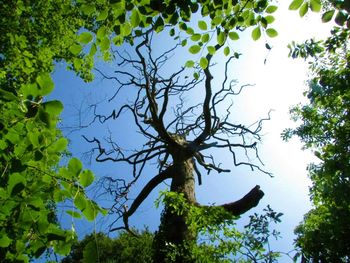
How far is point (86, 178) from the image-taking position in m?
1.42

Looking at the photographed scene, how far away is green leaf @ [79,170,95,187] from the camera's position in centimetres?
141

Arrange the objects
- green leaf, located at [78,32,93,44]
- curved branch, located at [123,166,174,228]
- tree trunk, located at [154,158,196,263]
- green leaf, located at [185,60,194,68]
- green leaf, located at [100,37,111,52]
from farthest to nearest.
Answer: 1. curved branch, located at [123,166,174,228]
2. tree trunk, located at [154,158,196,263]
3. green leaf, located at [185,60,194,68]
4. green leaf, located at [100,37,111,52]
5. green leaf, located at [78,32,93,44]

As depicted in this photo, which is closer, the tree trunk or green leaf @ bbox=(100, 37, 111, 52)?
green leaf @ bbox=(100, 37, 111, 52)

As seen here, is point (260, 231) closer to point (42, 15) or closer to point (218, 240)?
point (218, 240)

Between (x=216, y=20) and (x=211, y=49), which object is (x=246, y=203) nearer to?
(x=211, y=49)

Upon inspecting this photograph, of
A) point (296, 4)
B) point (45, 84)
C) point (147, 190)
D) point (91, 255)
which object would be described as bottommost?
point (91, 255)

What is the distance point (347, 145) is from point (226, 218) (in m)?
1.99

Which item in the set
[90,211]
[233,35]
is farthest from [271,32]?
[90,211]

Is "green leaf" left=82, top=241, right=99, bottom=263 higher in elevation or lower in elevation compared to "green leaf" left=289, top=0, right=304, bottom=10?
lower

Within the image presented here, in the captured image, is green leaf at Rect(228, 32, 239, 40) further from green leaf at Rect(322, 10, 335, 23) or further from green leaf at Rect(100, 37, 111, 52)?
green leaf at Rect(100, 37, 111, 52)

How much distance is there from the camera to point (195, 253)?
→ 370 centimetres

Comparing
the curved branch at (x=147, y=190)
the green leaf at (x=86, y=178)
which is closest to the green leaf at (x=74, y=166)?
the green leaf at (x=86, y=178)

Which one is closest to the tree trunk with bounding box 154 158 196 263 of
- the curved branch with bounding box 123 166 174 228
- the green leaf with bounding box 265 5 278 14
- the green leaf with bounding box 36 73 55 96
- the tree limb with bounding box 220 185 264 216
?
the curved branch with bounding box 123 166 174 228

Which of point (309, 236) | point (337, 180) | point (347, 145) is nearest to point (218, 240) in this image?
point (309, 236)
